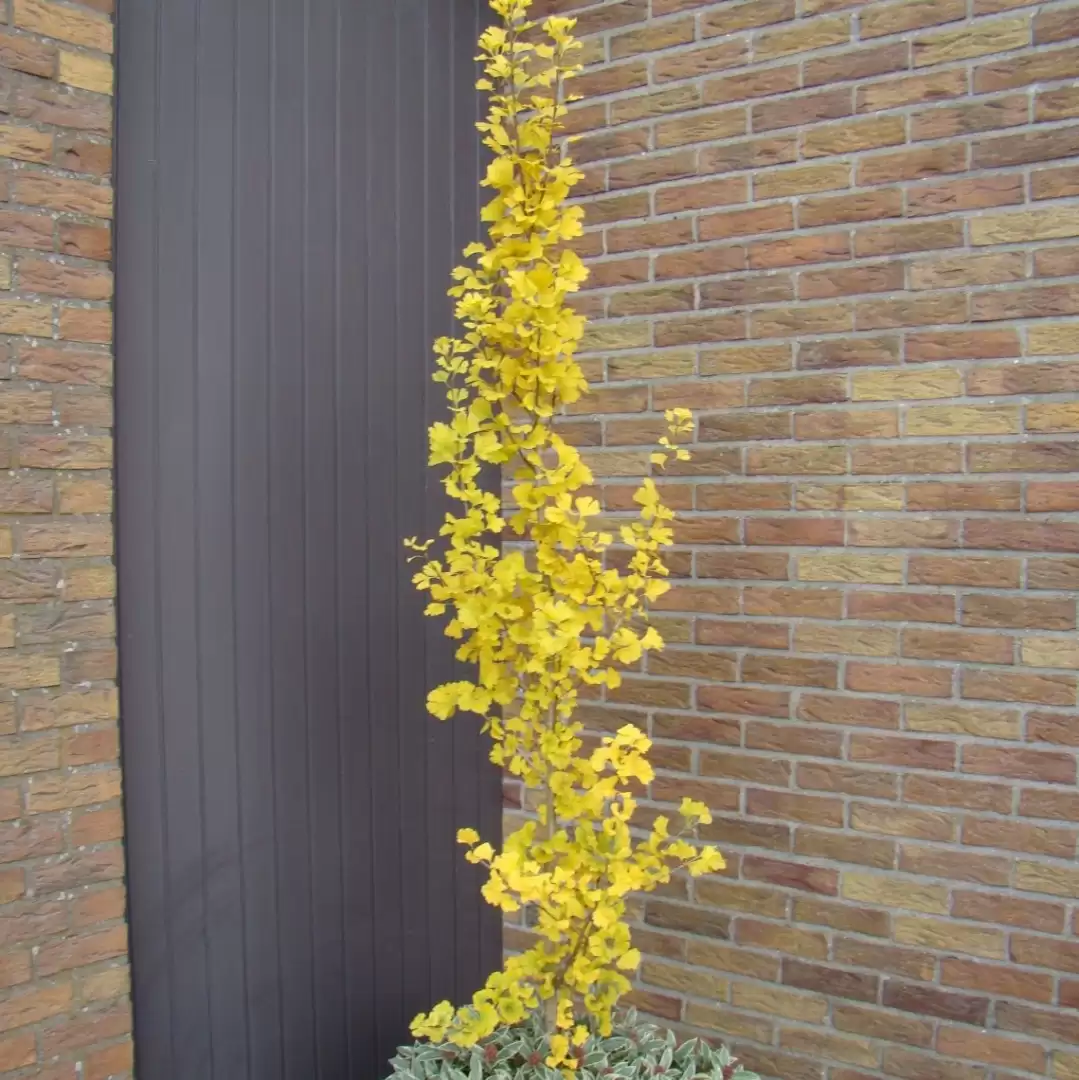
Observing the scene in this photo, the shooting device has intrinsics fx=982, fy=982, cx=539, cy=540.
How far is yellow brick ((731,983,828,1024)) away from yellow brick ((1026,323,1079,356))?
162cm

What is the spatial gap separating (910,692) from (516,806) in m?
1.10

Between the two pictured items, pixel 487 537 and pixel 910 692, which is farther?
pixel 487 537

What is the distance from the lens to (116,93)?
2.08 m

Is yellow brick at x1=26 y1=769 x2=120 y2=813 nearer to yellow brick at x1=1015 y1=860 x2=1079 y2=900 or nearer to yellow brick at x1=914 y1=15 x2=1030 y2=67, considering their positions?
yellow brick at x1=1015 y1=860 x2=1079 y2=900

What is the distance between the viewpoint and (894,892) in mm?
2332

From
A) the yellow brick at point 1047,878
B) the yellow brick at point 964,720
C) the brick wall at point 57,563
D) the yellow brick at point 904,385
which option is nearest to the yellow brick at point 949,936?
the yellow brick at point 1047,878

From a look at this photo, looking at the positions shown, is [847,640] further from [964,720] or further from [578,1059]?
[578,1059]

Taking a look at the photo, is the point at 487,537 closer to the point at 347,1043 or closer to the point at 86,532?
the point at 86,532

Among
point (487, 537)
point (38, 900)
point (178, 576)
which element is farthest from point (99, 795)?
point (487, 537)

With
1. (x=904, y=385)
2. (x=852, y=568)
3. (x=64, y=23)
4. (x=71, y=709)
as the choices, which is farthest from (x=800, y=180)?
(x=71, y=709)

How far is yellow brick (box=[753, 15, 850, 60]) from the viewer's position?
7.61ft

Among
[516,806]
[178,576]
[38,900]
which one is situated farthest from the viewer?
[516,806]

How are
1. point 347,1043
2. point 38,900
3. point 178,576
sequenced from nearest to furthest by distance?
point 38,900 → point 178,576 → point 347,1043

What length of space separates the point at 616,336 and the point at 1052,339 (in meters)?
1.03
